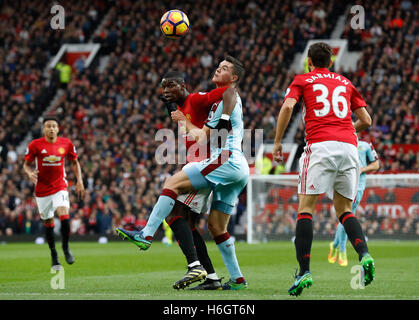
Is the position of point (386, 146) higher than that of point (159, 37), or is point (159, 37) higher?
point (159, 37)

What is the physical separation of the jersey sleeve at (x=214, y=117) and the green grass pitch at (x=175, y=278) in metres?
1.73

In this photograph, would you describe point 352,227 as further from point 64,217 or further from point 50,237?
point 50,237

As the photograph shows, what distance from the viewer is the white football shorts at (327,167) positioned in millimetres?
7148

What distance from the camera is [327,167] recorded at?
7145mm

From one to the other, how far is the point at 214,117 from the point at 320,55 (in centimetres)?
129

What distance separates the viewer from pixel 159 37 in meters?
31.8

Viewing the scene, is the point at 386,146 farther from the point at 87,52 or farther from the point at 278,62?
the point at 87,52

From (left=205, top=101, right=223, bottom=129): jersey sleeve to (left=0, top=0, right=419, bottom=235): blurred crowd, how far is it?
15.8m

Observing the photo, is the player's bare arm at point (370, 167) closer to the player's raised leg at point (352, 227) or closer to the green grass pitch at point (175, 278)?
the green grass pitch at point (175, 278)

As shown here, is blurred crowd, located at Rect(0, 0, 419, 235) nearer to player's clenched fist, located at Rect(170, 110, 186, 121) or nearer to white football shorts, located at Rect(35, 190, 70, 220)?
white football shorts, located at Rect(35, 190, 70, 220)

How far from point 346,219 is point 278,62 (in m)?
21.8

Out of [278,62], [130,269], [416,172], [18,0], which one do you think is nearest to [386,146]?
[416,172]

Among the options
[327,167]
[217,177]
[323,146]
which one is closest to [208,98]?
[217,177]

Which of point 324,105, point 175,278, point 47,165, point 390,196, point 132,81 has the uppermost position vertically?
point 132,81
